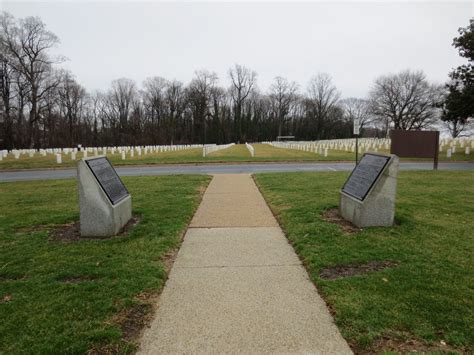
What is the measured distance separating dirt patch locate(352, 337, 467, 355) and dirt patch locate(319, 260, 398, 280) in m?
1.29

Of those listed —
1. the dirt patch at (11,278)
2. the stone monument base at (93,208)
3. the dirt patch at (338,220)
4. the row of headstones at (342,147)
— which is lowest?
the dirt patch at (11,278)

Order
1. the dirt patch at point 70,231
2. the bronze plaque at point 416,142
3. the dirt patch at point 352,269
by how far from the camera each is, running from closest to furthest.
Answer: the dirt patch at point 352,269 → the dirt patch at point 70,231 → the bronze plaque at point 416,142

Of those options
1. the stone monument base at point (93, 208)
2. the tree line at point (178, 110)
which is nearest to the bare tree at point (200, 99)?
the tree line at point (178, 110)

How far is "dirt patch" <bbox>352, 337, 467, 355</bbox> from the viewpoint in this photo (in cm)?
262

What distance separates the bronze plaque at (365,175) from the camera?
19.9 feet

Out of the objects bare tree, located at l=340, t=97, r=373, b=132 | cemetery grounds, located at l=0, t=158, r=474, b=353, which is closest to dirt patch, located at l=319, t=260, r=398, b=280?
cemetery grounds, located at l=0, t=158, r=474, b=353

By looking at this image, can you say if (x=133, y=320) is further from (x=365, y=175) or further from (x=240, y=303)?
(x=365, y=175)

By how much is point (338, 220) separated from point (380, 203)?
93 centimetres

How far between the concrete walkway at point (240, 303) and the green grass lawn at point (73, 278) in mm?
337

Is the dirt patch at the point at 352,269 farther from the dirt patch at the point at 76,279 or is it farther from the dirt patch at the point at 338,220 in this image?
the dirt patch at the point at 76,279

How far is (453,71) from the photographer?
28438mm

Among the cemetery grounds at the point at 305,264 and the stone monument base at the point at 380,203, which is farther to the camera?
the stone monument base at the point at 380,203

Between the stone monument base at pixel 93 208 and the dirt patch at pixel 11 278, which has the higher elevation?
the stone monument base at pixel 93 208

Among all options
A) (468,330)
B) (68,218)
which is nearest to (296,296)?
(468,330)
